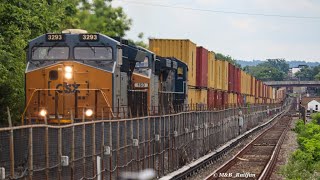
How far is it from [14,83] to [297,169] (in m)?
12.5

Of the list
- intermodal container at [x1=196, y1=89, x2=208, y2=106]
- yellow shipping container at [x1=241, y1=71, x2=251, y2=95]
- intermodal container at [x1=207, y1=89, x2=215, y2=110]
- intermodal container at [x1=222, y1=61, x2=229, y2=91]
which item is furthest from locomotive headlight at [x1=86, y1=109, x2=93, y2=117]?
yellow shipping container at [x1=241, y1=71, x2=251, y2=95]

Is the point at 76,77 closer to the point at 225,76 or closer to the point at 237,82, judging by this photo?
the point at 225,76

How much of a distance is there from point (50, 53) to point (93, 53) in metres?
1.48

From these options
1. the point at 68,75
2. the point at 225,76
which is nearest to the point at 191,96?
the point at 225,76

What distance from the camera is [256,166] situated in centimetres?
2606

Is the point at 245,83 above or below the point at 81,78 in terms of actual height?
above

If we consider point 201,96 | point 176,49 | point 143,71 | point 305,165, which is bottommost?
point 305,165

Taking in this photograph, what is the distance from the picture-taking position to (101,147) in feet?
41.4

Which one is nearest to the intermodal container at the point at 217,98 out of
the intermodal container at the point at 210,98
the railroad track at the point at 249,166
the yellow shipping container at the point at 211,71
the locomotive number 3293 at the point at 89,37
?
the intermodal container at the point at 210,98

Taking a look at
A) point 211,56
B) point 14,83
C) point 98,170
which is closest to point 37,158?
point 98,170

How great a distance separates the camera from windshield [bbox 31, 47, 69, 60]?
18.3m

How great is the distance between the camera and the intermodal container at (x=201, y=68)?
3705 centimetres

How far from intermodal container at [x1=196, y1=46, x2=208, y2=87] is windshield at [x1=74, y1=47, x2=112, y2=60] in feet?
62.1

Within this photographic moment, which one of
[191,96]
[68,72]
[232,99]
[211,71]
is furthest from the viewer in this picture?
[232,99]
